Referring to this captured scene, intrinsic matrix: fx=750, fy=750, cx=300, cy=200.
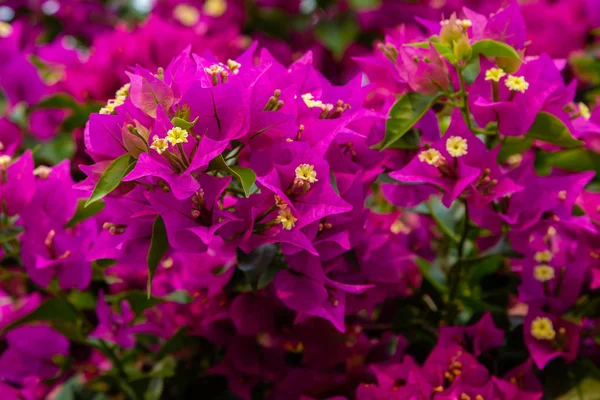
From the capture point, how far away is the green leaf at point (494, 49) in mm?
716

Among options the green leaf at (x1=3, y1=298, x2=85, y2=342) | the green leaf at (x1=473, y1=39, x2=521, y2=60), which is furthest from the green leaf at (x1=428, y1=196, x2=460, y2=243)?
the green leaf at (x1=3, y1=298, x2=85, y2=342)

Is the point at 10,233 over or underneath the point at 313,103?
underneath

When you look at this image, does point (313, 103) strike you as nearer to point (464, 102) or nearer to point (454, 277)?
point (464, 102)

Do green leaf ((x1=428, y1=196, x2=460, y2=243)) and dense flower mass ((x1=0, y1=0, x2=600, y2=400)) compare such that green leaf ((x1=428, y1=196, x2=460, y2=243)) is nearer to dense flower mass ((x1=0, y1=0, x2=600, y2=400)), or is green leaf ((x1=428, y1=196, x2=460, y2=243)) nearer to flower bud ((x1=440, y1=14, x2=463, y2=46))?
dense flower mass ((x1=0, y1=0, x2=600, y2=400))

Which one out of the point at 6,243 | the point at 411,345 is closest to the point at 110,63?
the point at 6,243

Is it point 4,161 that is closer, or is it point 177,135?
point 177,135

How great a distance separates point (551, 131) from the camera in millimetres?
770

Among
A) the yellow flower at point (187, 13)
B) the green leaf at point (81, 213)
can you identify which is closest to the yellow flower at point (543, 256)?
the green leaf at point (81, 213)

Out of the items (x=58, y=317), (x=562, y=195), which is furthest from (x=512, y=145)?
(x=58, y=317)

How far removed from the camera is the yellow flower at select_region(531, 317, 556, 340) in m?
0.80

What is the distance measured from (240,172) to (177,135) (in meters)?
0.06

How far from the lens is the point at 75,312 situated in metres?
0.88

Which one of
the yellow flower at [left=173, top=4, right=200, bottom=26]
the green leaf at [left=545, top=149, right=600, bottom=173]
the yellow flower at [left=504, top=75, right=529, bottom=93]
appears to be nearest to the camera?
the yellow flower at [left=504, top=75, right=529, bottom=93]

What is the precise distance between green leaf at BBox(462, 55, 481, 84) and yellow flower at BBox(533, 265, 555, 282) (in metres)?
0.23
